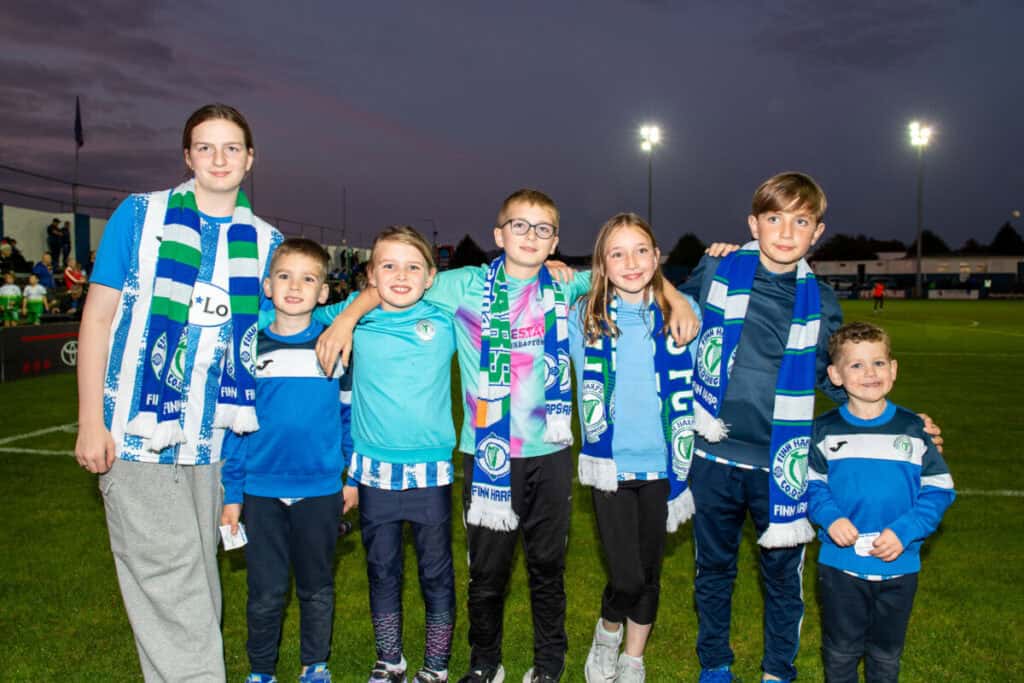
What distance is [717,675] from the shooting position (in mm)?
3348

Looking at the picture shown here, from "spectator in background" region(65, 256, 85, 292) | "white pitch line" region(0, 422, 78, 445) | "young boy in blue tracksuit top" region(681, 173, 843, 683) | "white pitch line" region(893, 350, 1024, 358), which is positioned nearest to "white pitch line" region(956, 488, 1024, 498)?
"young boy in blue tracksuit top" region(681, 173, 843, 683)

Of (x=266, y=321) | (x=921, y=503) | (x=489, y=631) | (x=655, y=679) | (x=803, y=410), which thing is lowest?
(x=655, y=679)

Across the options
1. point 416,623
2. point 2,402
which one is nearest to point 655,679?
point 416,623

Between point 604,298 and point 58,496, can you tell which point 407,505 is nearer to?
point 604,298

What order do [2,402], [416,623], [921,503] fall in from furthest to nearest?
[2,402]
[416,623]
[921,503]

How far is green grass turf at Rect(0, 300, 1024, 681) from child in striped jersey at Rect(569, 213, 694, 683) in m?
0.64

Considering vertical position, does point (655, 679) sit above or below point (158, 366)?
below

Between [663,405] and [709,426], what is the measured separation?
207 millimetres

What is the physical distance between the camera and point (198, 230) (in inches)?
110

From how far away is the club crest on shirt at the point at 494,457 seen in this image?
3.21 meters

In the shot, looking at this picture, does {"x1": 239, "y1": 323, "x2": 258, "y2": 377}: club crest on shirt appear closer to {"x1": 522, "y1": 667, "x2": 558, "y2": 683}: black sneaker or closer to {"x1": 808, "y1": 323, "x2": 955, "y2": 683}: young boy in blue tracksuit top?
{"x1": 522, "y1": 667, "x2": 558, "y2": 683}: black sneaker

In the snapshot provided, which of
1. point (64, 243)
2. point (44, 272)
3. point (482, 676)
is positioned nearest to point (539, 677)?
point (482, 676)

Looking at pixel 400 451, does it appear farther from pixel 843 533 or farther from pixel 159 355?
pixel 843 533

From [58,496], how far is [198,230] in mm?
4716
